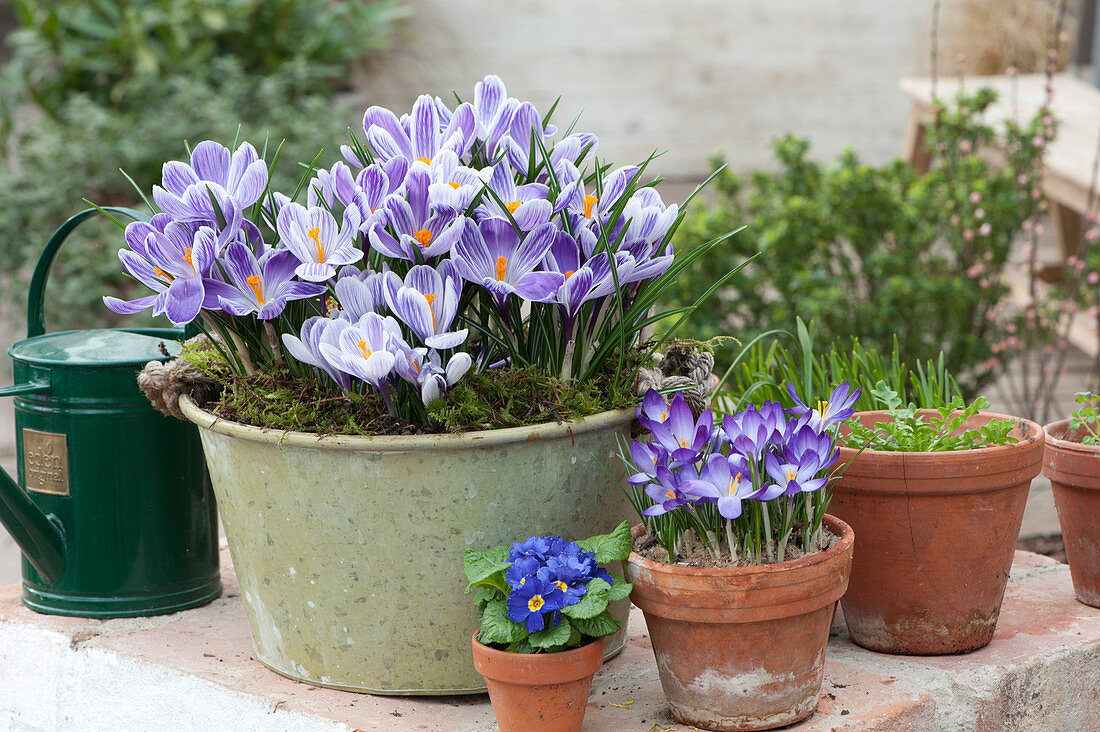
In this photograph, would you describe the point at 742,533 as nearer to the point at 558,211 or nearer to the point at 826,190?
the point at 558,211

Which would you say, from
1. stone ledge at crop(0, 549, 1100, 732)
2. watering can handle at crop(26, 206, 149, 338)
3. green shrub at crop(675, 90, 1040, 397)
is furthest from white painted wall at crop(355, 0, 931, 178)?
stone ledge at crop(0, 549, 1100, 732)

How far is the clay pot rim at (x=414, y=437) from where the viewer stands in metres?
1.14

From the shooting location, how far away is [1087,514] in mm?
1433

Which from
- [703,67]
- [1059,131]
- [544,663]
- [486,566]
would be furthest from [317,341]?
[703,67]

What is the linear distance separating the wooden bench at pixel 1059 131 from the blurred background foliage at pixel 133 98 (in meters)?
2.30

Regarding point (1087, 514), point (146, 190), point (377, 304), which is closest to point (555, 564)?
point (377, 304)

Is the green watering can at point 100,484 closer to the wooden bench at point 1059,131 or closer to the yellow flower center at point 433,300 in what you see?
the yellow flower center at point 433,300

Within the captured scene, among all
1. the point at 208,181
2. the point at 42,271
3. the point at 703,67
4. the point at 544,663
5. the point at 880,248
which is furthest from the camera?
the point at 703,67

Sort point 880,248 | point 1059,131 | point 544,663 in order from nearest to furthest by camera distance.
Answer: point 544,663, point 880,248, point 1059,131

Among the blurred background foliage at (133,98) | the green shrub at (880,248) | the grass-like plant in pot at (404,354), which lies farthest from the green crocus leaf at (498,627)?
the blurred background foliage at (133,98)

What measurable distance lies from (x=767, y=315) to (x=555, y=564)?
85.7 inches

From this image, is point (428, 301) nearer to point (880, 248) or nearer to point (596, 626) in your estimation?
point (596, 626)

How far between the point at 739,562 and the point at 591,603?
17cm

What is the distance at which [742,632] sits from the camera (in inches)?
43.4
